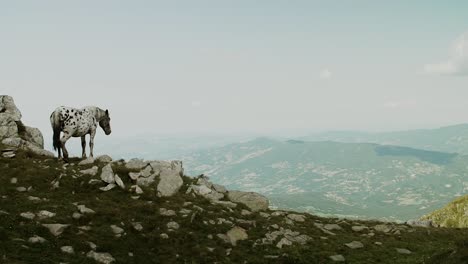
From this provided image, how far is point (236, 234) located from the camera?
21.9m

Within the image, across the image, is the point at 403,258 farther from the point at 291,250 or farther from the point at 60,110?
the point at 60,110

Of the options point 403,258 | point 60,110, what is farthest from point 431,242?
point 60,110

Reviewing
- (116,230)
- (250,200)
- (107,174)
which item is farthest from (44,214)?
(250,200)

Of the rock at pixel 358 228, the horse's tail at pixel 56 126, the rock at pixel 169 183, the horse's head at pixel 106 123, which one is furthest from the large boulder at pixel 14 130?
the rock at pixel 358 228

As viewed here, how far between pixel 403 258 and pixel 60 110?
85.1ft

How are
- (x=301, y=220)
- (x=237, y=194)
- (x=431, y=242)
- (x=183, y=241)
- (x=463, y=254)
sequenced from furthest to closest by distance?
(x=237, y=194) → (x=301, y=220) → (x=431, y=242) → (x=183, y=241) → (x=463, y=254)

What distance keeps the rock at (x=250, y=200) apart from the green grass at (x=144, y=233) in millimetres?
2217

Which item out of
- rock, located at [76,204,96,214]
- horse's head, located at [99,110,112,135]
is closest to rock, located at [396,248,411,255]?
rock, located at [76,204,96,214]

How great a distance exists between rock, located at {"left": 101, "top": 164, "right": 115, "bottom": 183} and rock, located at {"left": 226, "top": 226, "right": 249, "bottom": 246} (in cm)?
894

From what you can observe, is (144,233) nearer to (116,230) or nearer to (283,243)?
(116,230)

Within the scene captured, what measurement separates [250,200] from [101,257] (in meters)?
14.3

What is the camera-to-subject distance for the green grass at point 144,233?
1720 cm

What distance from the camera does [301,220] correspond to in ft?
90.9

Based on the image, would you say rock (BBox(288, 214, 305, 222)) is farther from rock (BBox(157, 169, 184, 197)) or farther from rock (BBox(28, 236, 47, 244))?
rock (BBox(28, 236, 47, 244))
